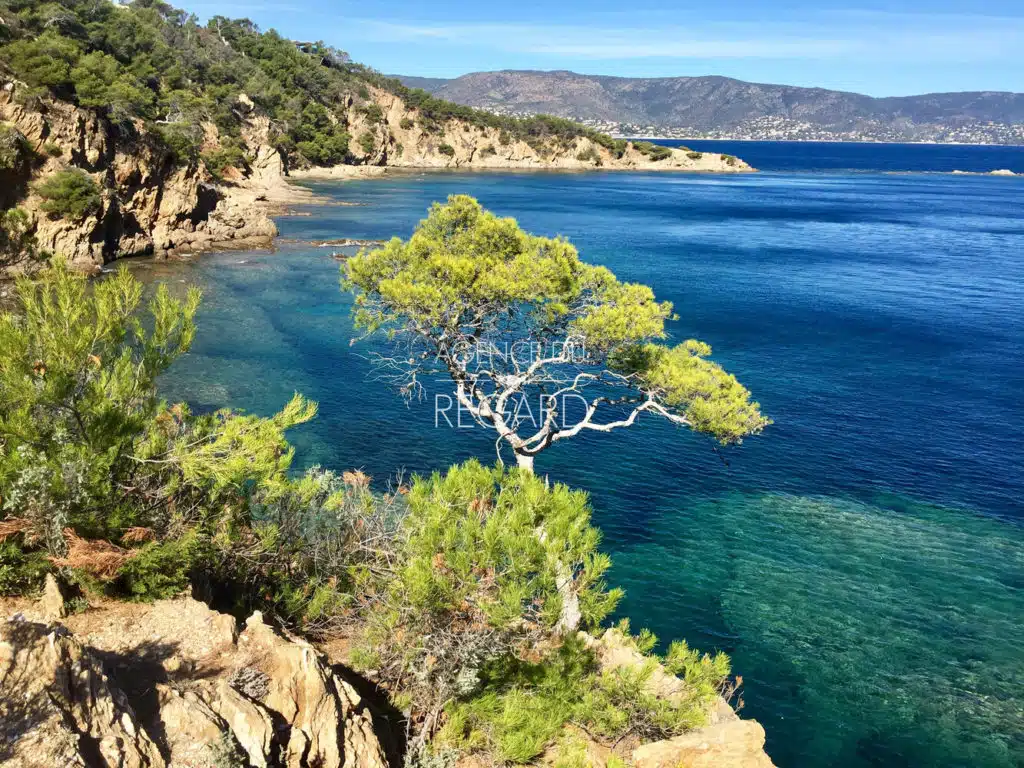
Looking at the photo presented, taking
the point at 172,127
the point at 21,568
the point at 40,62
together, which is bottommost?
the point at 21,568

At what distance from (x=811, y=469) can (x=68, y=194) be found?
41358mm

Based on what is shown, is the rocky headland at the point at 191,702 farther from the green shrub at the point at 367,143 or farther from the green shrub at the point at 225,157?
the green shrub at the point at 367,143

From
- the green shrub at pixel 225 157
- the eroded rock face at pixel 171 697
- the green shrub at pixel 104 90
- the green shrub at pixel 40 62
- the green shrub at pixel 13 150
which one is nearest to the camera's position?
the eroded rock face at pixel 171 697

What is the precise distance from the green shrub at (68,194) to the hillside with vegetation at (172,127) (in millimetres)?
80

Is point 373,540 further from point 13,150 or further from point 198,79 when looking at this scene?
point 198,79

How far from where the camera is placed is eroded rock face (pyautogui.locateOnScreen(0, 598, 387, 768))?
250 inches

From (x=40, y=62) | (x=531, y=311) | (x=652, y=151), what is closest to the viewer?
(x=531, y=311)

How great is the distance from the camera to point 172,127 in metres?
53.3

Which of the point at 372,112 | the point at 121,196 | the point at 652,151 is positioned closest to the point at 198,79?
the point at 372,112

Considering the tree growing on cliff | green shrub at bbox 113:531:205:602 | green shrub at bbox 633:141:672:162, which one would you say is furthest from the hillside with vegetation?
green shrub at bbox 633:141:672:162

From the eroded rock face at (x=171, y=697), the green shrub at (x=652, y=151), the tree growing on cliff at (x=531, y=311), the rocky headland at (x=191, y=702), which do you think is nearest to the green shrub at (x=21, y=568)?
the rocky headland at (x=191, y=702)

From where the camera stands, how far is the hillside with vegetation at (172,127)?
4088cm

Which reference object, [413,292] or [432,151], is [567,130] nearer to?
[432,151]

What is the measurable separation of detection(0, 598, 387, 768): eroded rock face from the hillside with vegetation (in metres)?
15.1
